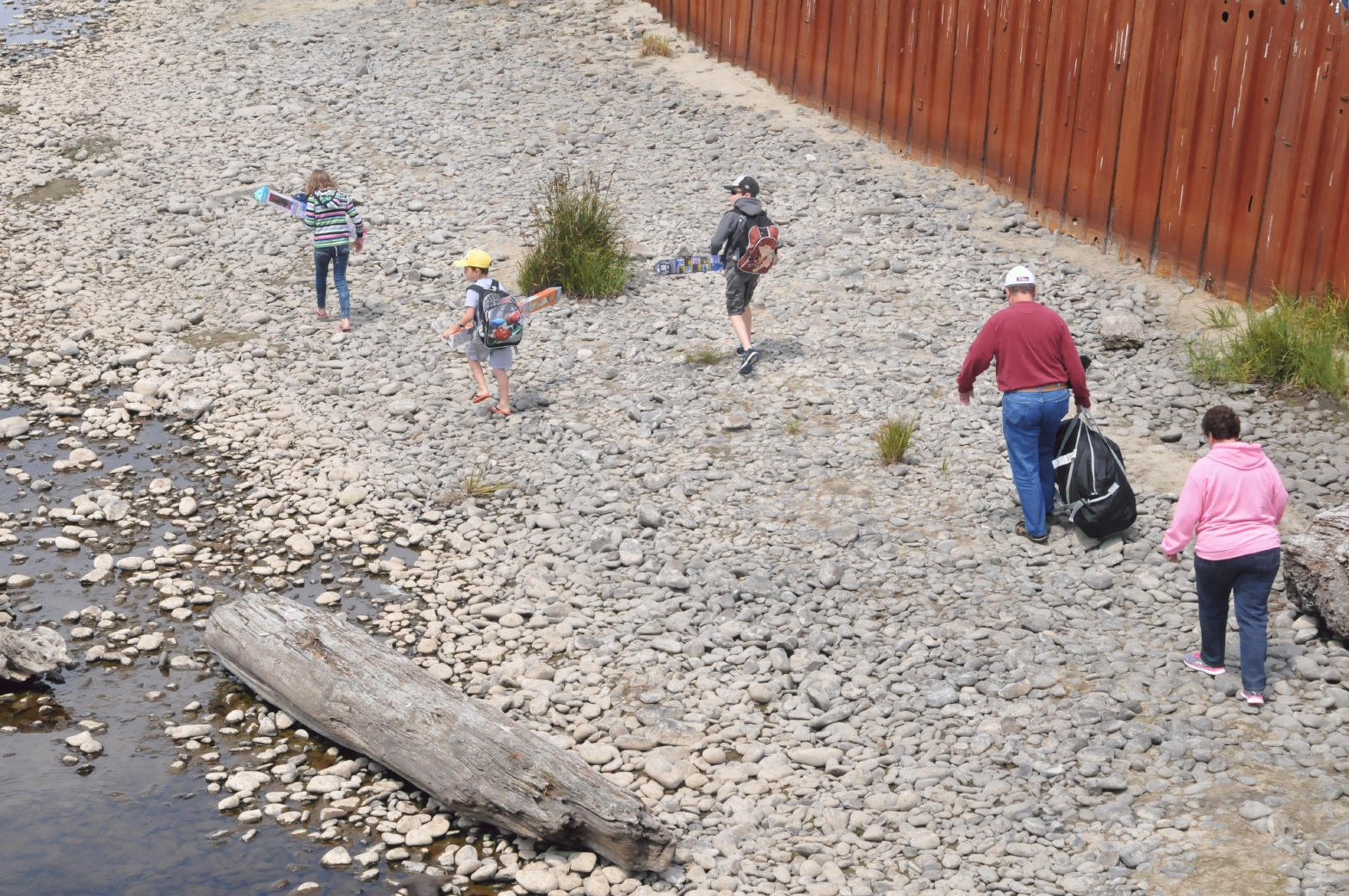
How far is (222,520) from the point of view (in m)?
9.44

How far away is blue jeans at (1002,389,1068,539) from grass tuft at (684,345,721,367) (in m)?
3.41

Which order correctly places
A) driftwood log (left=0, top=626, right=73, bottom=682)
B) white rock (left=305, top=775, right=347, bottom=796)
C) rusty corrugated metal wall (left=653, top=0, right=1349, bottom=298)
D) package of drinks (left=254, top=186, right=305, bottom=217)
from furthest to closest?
package of drinks (left=254, top=186, right=305, bottom=217), rusty corrugated metal wall (left=653, top=0, right=1349, bottom=298), driftwood log (left=0, top=626, right=73, bottom=682), white rock (left=305, top=775, right=347, bottom=796)

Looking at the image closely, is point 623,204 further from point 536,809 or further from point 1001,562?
point 536,809

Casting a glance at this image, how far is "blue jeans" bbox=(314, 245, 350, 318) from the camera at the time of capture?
11.8m

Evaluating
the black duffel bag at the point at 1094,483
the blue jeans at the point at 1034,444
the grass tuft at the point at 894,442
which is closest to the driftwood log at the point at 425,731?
the blue jeans at the point at 1034,444

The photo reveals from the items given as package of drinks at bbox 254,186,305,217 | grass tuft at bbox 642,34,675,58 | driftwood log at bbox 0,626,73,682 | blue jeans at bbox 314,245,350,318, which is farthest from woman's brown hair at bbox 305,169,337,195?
grass tuft at bbox 642,34,675,58

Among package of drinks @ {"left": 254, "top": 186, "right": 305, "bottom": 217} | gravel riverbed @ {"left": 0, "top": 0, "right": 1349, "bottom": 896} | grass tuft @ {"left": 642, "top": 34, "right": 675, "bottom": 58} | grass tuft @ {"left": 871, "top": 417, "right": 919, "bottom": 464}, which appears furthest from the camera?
grass tuft @ {"left": 642, "top": 34, "right": 675, "bottom": 58}

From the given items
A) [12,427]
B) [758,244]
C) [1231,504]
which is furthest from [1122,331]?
[12,427]

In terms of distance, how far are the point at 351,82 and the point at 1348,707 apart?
15629mm

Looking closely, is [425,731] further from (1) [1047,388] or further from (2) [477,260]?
(2) [477,260]

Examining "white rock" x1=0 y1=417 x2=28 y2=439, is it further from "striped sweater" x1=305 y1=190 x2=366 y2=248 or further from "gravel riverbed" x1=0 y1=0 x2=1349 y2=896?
"striped sweater" x1=305 y1=190 x2=366 y2=248

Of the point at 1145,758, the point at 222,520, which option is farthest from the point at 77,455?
the point at 1145,758

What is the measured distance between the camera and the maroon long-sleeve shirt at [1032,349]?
780cm

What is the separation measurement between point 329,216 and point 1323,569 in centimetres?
891
